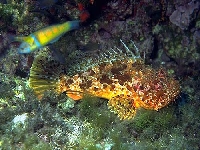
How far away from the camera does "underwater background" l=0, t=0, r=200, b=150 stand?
4.21m

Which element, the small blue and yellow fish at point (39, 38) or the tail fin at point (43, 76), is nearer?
the small blue and yellow fish at point (39, 38)

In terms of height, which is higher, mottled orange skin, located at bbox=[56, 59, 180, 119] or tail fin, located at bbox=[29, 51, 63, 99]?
tail fin, located at bbox=[29, 51, 63, 99]

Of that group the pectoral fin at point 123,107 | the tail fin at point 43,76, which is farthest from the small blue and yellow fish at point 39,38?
the pectoral fin at point 123,107

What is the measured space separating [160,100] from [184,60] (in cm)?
265

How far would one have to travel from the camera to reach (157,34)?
22.5 feet

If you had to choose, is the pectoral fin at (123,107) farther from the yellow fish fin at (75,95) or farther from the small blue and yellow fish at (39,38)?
the small blue and yellow fish at (39,38)

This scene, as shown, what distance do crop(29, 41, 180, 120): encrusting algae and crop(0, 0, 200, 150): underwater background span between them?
0.17 m

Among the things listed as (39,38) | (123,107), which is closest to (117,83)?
(123,107)

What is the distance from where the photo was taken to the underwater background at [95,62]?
13.8ft

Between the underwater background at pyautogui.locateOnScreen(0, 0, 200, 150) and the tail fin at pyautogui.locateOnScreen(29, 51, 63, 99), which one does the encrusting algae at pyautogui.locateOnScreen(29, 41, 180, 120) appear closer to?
the tail fin at pyautogui.locateOnScreen(29, 51, 63, 99)

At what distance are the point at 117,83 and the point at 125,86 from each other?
15 centimetres

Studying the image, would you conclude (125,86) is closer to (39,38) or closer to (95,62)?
(95,62)

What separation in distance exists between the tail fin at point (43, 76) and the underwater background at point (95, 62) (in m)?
0.17

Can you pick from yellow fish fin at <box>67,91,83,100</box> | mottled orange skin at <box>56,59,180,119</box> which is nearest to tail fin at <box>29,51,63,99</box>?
mottled orange skin at <box>56,59,180,119</box>
